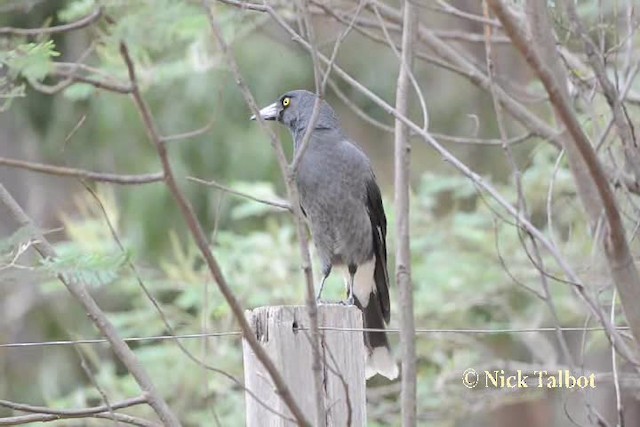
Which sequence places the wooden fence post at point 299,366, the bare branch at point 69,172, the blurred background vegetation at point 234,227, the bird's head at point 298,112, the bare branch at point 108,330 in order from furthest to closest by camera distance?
the blurred background vegetation at point 234,227, the bird's head at point 298,112, the bare branch at point 108,330, the wooden fence post at point 299,366, the bare branch at point 69,172

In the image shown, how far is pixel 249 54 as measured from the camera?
10586 millimetres

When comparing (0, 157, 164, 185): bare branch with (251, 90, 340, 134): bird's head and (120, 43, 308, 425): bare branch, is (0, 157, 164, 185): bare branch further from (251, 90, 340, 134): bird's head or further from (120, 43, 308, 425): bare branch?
(251, 90, 340, 134): bird's head

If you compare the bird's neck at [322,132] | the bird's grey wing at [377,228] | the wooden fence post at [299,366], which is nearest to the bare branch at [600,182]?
the wooden fence post at [299,366]

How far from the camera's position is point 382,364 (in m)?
4.46

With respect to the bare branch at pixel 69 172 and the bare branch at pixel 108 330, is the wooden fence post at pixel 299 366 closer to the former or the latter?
the bare branch at pixel 108 330

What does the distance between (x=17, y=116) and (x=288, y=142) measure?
108 inches

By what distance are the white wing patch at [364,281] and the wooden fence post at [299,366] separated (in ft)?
7.03

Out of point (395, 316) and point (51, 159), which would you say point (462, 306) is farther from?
point (51, 159)

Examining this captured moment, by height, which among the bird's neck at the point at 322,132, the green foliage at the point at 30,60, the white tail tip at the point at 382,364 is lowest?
the white tail tip at the point at 382,364

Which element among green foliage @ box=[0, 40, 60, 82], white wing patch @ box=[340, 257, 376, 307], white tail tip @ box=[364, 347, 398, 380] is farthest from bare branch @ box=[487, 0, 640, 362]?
white wing patch @ box=[340, 257, 376, 307]

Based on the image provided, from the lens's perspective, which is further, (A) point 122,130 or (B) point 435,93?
(B) point 435,93

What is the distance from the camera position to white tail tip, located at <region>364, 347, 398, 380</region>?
4445mm

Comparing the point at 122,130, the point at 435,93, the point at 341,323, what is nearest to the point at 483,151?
the point at 435,93

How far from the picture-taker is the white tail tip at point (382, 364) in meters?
4.45
